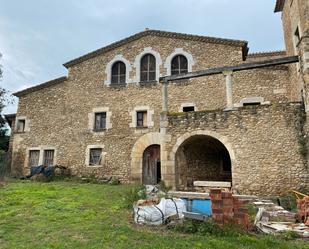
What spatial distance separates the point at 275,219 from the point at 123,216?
3489mm

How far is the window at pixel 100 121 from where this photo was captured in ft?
49.3

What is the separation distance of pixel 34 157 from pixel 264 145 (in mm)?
12753

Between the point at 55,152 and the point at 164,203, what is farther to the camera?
the point at 55,152

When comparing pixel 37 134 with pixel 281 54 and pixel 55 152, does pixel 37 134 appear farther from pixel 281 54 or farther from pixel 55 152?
pixel 281 54

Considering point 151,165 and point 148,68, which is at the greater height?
point 148,68

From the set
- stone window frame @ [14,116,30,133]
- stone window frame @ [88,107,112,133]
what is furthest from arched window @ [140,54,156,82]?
stone window frame @ [14,116,30,133]

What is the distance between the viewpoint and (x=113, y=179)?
13.8 metres

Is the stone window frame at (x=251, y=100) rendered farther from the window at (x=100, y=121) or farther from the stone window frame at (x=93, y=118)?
the window at (x=100, y=121)

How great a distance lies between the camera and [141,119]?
14.5m

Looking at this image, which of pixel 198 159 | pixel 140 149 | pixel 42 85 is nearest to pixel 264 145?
pixel 198 159

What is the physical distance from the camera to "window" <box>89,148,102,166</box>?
1452cm

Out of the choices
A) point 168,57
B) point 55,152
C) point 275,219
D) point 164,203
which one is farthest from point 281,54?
point 55,152

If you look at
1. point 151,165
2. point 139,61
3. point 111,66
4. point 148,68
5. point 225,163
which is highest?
point 139,61

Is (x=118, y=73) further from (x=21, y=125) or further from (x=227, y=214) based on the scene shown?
(x=227, y=214)
